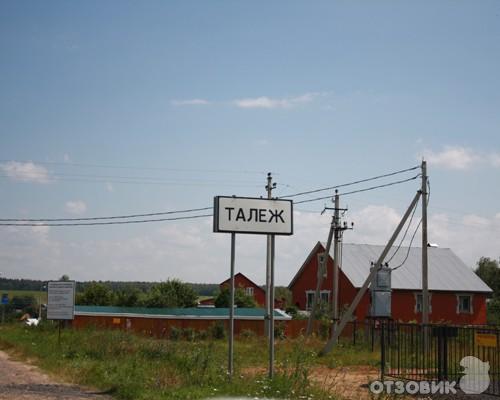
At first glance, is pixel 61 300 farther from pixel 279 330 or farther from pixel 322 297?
pixel 322 297

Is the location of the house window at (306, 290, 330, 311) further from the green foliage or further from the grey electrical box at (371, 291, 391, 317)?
the grey electrical box at (371, 291, 391, 317)

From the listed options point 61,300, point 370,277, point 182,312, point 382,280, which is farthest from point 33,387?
point 182,312

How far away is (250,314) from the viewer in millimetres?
43469

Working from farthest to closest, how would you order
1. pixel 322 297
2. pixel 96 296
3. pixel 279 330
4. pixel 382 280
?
pixel 96 296 < pixel 322 297 < pixel 279 330 < pixel 382 280

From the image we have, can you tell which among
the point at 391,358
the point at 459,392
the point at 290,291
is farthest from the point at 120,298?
the point at 459,392

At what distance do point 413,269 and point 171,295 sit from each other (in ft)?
59.8

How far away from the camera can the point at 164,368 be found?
15.1 meters

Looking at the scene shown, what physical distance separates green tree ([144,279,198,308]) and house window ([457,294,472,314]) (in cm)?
1967

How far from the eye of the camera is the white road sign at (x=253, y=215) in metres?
13.1

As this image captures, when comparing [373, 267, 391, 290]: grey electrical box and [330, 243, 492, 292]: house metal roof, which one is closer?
[373, 267, 391, 290]: grey electrical box

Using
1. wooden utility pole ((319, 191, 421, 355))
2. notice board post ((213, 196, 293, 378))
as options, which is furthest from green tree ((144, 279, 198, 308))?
notice board post ((213, 196, 293, 378))

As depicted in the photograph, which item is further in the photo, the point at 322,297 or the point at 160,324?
the point at 322,297

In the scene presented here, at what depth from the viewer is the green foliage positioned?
5162 cm

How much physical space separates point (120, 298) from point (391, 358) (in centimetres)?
3866
